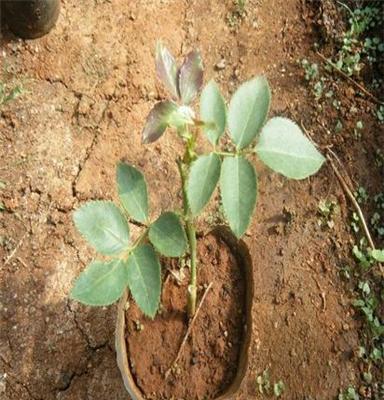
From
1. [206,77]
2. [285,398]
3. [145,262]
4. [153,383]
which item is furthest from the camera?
[206,77]

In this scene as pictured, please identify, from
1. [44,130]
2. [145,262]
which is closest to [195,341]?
[145,262]

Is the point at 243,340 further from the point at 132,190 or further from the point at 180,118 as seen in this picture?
the point at 180,118

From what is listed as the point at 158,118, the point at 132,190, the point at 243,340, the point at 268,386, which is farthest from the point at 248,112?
the point at 268,386

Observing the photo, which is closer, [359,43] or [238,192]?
[238,192]

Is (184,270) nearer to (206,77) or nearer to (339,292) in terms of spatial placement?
(339,292)

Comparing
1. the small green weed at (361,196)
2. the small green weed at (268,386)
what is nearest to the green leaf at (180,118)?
the small green weed at (268,386)

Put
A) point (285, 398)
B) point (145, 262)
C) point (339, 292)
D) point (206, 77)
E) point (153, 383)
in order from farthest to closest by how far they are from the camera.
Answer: point (206, 77) < point (339, 292) < point (285, 398) < point (153, 383) < point (145, 262)
